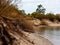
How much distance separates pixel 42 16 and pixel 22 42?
49077 mm

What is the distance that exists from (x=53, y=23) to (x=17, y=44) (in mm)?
50372

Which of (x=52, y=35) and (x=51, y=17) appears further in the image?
(x=51, y=17)

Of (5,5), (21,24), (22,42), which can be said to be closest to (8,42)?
(22,42)

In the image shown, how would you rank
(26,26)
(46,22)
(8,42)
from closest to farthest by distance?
(8,42)
(26,26)
(46,22)

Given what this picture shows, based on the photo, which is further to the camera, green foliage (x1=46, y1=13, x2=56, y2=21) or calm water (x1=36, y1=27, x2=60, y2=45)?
green foliage (x1=46, y1=13, x2=56, y2=21)

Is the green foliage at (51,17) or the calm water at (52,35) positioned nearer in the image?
the calm water at (52,35)

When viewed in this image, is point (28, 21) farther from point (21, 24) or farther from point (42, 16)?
point (42, 16)

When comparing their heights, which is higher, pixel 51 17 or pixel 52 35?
pixel 51 17

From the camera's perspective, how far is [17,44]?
635 inches

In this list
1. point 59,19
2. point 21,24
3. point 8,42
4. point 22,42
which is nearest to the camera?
point 8,42

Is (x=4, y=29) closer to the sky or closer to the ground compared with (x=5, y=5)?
closer to the ground

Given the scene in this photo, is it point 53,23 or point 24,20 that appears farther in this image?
point 53,23

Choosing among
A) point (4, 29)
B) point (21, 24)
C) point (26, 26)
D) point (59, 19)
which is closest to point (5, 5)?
point (4, 29)

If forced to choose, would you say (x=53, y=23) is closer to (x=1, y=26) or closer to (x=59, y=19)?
(x=59, y=19)
